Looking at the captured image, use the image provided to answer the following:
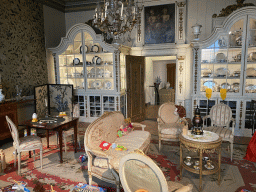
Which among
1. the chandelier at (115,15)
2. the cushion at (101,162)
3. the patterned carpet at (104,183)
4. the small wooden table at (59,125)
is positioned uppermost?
the chandelier at (115,15)

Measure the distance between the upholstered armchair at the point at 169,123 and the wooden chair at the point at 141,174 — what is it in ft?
7.41

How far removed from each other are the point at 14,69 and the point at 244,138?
6601mm

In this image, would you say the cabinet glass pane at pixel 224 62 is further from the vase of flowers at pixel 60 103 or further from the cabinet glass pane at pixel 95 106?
the vase of flowers at pixel 60 103

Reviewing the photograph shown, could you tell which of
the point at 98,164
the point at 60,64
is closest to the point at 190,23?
the point at 60,64

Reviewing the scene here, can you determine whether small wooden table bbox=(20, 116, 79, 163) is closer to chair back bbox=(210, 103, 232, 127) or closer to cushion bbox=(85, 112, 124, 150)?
cushion bbox=(85, 112, 124, 150)

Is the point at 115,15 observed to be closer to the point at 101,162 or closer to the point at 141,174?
the point at 101,162

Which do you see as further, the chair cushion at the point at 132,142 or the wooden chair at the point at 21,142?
the wooden chair at the point at 21,142

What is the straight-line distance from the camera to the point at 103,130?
3.49m

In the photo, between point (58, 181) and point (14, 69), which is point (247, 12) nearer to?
point (58, 181)

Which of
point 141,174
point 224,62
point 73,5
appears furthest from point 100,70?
point 141,174

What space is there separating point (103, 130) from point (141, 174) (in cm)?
170

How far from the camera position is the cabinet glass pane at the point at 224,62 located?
5.41m

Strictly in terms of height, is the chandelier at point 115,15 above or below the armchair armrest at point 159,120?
above

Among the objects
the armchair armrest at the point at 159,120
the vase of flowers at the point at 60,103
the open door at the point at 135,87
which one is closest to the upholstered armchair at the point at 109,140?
the armchair armrest at the point at 159,120
